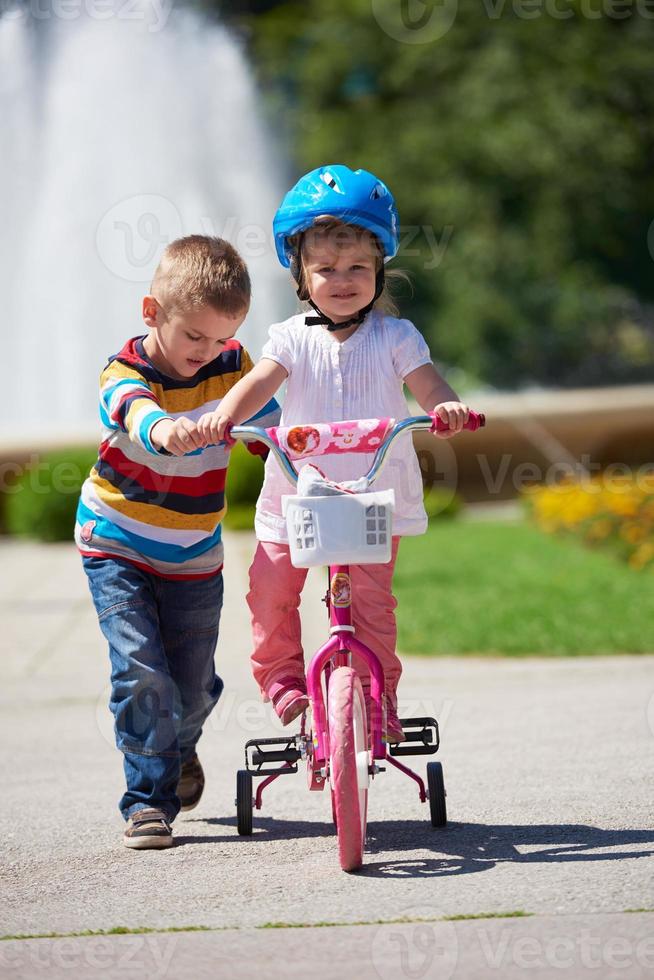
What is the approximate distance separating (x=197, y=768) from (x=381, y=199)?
1.87 m

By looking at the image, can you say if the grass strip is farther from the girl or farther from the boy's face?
the boy's face

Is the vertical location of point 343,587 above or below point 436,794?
above

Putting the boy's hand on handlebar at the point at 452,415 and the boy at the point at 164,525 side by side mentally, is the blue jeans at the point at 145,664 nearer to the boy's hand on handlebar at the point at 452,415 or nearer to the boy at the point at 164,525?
the boy at the point at 164,525

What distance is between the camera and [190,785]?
4.60m

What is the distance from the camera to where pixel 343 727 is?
363 centimetres

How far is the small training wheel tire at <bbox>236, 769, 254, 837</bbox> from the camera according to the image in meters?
4.23

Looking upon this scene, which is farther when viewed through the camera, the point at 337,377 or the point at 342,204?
the point at 337,377

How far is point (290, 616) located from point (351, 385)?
2.21 ft

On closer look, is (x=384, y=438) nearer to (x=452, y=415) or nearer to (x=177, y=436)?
(x=452, y=415)

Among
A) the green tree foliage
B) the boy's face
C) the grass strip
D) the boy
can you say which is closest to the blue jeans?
the boy

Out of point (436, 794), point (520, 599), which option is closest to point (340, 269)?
point (436, 794)

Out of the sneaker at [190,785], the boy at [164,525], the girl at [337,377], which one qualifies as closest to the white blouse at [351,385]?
the girl at [337,377]

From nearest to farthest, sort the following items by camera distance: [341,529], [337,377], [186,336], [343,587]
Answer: [341,529] → [343,587] → [337,377] → [186,336]

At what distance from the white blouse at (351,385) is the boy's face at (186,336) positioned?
155 millimetres
